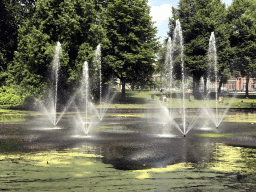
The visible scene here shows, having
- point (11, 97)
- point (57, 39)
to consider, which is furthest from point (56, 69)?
point (11, 97)

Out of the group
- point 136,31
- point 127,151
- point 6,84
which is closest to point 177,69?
point 136,31

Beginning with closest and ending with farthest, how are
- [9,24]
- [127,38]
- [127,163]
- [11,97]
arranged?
1. [127,163]
2. [11,97]
3. [9,24]
4. [127,38]

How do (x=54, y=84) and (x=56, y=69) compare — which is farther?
(x=54, y=84)

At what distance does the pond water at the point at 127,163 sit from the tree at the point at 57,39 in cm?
2041

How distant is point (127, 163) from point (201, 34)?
51578 millimetres

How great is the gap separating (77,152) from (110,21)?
43642 mm

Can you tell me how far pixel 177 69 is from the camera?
63188 millimetres

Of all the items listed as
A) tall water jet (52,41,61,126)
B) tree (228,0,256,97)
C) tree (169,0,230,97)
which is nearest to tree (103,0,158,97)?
tree (169,0,230,97)

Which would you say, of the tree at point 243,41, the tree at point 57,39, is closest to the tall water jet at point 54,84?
the tree at point 57,39

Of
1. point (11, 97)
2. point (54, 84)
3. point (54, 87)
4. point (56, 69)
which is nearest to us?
point (56, 69)

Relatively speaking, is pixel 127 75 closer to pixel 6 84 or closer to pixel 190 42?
pixel 190 42

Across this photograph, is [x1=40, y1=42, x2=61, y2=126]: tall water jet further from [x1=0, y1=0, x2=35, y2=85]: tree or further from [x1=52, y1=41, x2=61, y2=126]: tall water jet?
[x1=0, y1=0, x2=35, y2=85]: tree

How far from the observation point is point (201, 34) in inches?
2260

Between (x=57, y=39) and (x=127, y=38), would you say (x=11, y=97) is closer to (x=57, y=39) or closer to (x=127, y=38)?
(x=57, y=39)
